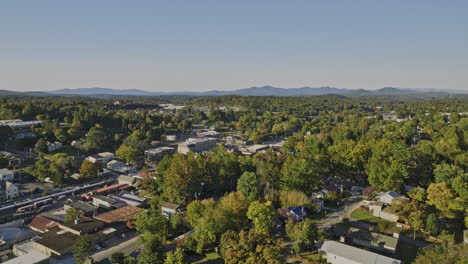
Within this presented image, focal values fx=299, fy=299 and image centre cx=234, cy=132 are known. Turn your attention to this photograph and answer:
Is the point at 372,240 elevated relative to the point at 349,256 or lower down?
lower down

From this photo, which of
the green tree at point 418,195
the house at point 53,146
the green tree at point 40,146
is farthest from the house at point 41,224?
the green tree at point 418,195

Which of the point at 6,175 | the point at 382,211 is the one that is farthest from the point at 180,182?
the point at 6,175

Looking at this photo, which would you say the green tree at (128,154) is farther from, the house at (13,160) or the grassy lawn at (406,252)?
the grassy lawn at (406,252)

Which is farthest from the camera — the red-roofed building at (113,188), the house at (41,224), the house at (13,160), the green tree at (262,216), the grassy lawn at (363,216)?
the house at (13,160)

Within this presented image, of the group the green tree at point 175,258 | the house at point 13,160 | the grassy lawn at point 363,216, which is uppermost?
the house at point 13,160

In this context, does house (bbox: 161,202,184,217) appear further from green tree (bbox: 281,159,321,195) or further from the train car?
the train car

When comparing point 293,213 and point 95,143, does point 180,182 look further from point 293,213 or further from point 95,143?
point 95,143
